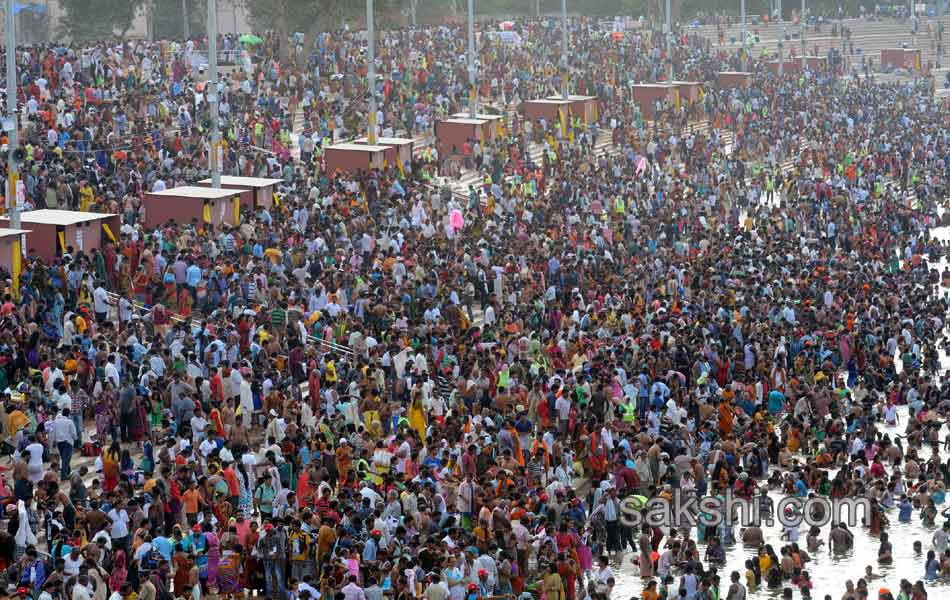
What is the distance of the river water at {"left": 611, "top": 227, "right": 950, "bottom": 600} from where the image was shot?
66.0 feet

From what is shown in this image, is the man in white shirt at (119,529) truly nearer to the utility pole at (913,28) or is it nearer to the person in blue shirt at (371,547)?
the person in blue shirt at (371,547)

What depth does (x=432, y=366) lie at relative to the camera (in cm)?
2503

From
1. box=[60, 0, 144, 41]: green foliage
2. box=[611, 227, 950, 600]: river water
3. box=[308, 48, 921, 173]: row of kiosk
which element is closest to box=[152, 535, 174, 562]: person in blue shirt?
box=[611, 227, 950, 600]: river water

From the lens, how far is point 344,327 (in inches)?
1036

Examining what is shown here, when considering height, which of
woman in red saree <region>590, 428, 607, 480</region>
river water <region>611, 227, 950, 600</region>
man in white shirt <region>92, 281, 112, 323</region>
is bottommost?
river water <region>611, 227, 950, 600</region>

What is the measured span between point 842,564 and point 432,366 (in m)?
6.99

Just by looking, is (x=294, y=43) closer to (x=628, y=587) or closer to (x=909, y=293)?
(x=909, y=293)

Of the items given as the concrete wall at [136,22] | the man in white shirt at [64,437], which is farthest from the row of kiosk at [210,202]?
the concrete wall at [136,22]

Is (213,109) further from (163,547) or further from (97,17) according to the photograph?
(97,17)

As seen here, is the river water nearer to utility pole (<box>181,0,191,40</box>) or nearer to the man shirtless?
the man shirtless

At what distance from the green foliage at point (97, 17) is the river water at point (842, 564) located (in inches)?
1958

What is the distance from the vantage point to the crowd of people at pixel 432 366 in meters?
17.9

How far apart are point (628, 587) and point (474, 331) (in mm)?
6944

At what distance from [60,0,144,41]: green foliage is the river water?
4972cm
